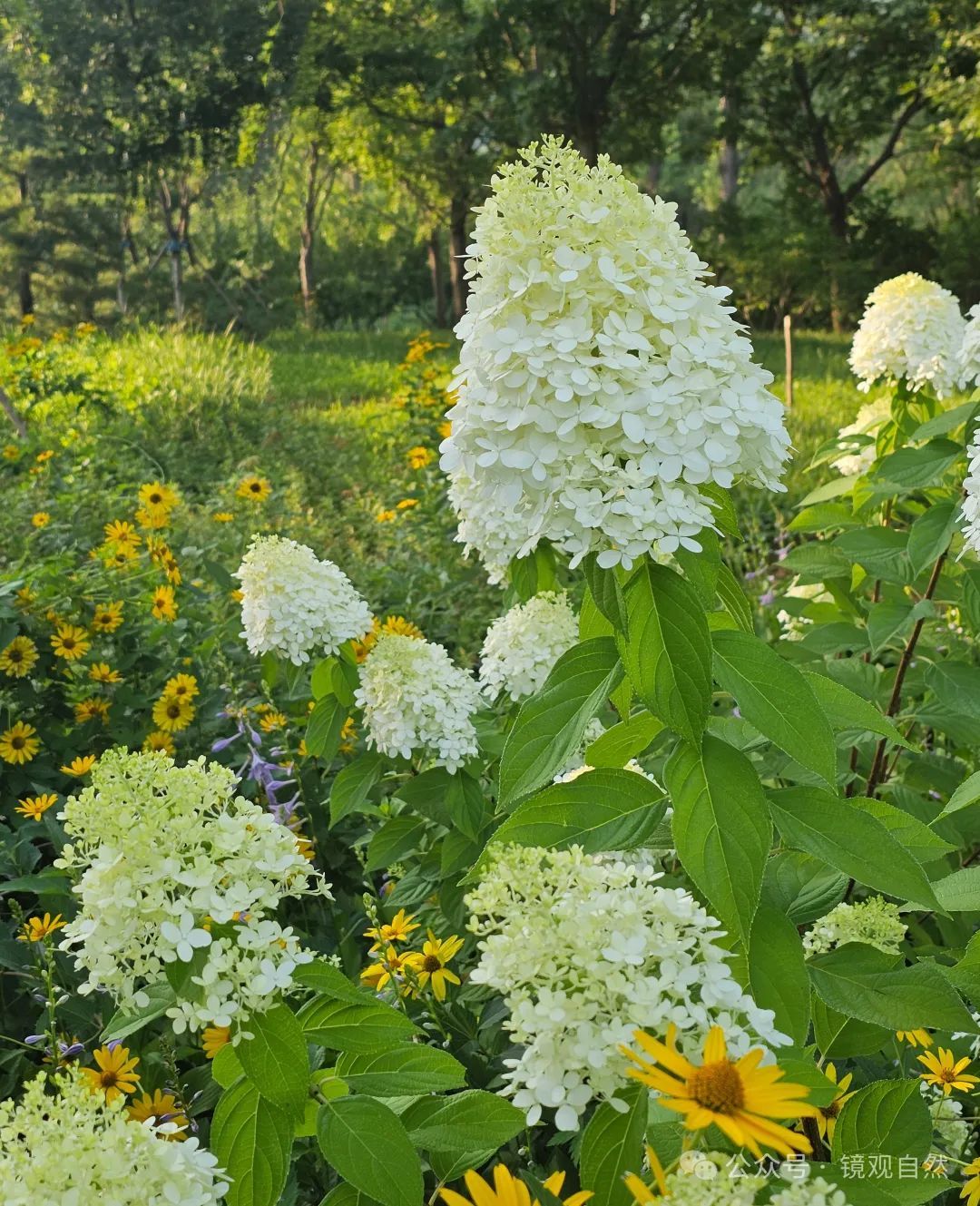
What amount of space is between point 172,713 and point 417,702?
1.16 meters

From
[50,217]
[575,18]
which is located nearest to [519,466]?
[575,18]

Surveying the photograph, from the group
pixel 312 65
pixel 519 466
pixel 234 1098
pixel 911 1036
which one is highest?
pixel 312 65

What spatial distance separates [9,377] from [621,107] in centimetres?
937

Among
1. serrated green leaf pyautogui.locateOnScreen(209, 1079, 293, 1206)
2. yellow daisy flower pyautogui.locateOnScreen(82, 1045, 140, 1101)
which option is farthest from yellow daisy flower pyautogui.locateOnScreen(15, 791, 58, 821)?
serrated green leaf pyautogui.locateOnScreen(209, 1079, 293, 1206)

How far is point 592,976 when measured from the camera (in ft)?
2.52

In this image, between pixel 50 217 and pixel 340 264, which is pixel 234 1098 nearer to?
pixel 50 217

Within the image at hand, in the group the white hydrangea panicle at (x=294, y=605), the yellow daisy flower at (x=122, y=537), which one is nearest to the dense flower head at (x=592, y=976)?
the white hydrangea panicle at (x=294, y=605)

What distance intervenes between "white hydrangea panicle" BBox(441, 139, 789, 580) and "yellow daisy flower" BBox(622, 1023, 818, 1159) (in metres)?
0.48

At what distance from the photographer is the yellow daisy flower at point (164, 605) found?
A: 9.52ft

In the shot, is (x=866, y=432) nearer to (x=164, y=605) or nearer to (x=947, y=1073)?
(x=947, y=1073)

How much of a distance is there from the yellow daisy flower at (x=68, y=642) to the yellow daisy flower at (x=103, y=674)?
5 centimetres

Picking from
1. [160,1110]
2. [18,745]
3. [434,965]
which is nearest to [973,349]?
[434,965]

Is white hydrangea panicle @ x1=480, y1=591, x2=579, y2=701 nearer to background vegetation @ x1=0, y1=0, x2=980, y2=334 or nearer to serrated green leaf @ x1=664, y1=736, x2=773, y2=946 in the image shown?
serrated green leaf @ x1=664, y1=736, x2=773, y2=946

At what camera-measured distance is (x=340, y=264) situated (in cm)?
2481
